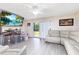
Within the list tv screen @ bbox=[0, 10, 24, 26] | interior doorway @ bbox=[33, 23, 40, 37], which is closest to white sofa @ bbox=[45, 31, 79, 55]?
interior doorway @ bbox=[33, 23, 40, 37]

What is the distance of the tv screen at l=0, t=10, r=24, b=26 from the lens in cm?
239

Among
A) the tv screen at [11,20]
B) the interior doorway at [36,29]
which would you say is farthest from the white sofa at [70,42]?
the tv screen at [11,20]

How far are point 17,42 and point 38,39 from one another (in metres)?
0.59

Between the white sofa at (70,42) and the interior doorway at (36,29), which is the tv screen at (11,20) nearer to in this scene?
the interior doorway at (36,29)

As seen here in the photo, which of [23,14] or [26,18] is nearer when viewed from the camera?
[23,14]

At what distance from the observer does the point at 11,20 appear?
2.47m

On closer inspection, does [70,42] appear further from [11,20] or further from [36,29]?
[11,20]

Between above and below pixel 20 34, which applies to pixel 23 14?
above

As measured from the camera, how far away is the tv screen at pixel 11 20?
2390mm

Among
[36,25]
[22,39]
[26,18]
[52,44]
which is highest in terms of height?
[26,18]

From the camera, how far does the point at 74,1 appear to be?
996 millimetres

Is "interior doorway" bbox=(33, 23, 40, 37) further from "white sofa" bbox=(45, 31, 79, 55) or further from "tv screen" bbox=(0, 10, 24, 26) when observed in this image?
"white sofa" bbox=(45, 31, 79, 55)
